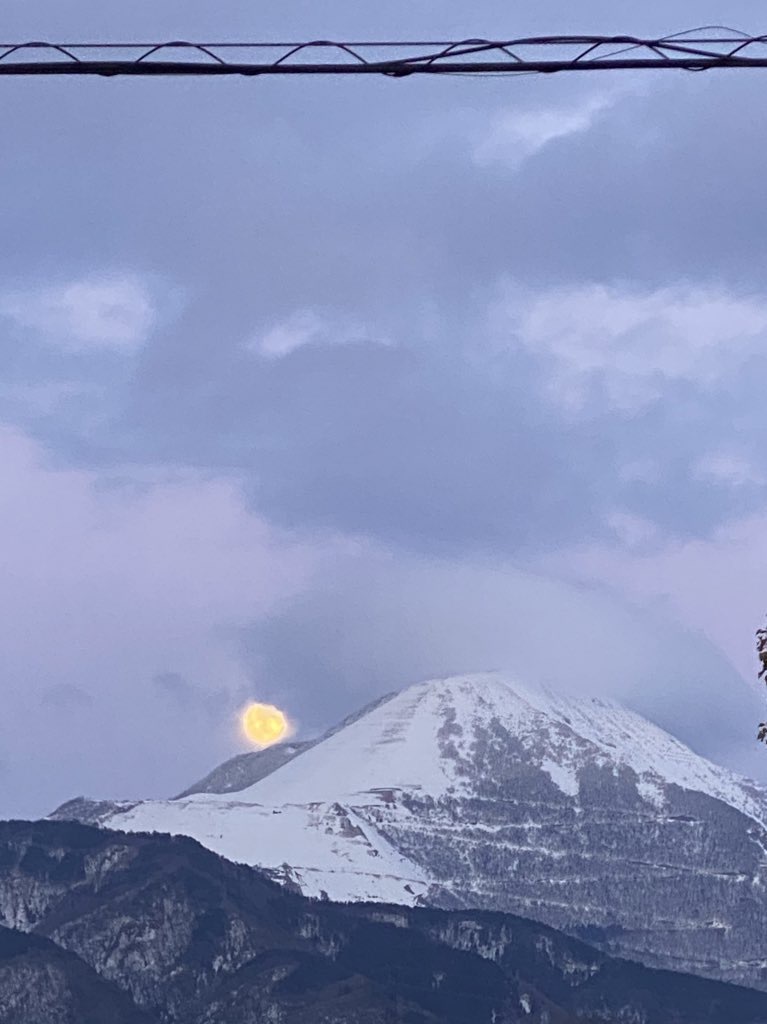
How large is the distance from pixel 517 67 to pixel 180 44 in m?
6.11

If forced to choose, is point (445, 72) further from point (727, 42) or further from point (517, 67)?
point (727, 42)

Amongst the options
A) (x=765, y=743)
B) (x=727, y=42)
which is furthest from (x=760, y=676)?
(x=727, y=42)

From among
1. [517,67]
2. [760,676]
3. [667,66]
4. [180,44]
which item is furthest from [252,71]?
[760,676]

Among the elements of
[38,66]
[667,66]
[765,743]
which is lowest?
[765,743]

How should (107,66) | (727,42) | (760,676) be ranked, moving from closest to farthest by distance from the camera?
(107,66)
(727,42)
(760,676)

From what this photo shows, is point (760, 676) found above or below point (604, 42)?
below

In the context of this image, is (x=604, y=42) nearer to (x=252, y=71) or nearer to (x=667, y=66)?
(x=667, y=66)

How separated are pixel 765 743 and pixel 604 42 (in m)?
20.7

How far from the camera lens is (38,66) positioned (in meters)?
37.0

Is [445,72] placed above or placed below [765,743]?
above

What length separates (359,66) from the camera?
1465 inches

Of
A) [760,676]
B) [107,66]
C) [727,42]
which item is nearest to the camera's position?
[107,66]

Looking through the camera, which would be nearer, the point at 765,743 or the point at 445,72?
the point at 445,72

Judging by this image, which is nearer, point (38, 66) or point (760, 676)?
point (38, 66)
